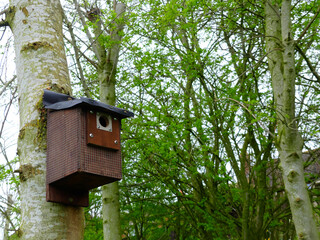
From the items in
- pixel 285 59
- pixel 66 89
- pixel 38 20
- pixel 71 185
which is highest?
pixel 285 59

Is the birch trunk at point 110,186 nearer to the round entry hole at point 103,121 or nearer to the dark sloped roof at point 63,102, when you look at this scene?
the round entry hole at point 103,121

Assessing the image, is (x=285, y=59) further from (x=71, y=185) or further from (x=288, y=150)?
(x=71, y=185)

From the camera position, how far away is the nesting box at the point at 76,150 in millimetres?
2482

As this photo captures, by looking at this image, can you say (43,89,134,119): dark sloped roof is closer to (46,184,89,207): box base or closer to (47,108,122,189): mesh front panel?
(47,108,122,189): mesh front panel

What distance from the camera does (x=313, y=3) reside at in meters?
7.18

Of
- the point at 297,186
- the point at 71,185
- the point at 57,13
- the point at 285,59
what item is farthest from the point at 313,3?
the point at 71,185

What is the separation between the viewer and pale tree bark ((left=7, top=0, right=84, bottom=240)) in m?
2.32

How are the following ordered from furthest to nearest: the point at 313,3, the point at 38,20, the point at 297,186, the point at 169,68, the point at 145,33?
the point at 169,68 → the point at 145,33 → the point at 313,3 → the point at 297,186 → the point at 38,20

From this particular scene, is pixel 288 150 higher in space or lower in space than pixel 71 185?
higher

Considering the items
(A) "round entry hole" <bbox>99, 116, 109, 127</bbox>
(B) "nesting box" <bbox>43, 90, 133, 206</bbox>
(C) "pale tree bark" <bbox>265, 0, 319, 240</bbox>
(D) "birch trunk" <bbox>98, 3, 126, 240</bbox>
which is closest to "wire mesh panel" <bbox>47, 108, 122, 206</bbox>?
(B) "nesting box" <bbox>43, 90, 133, 206</bbox>

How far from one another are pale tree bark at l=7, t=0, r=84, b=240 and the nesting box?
5cm

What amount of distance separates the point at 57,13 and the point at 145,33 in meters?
5.37

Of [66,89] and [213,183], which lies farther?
[213,183]

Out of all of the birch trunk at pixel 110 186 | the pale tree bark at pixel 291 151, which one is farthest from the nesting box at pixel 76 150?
the birch trunk at pixel 110 186
